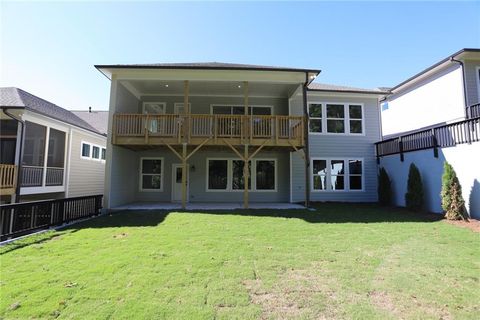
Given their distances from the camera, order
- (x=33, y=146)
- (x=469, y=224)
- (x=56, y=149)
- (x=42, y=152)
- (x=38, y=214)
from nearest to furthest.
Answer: (x=38, y=214)
(x=469, y=224)
(x=42, y=152)
(x=33, y=146)
(x=56, y=149)

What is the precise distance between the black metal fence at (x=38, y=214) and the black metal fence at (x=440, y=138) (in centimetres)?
1301

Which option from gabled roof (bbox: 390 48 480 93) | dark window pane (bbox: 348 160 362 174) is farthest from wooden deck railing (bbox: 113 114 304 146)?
gabled roof (bbox: 390 48 480 93)

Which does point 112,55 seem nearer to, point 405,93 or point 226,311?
point 226,311

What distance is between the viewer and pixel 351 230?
7.47 metres

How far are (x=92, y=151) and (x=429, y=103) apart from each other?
18.1 meters

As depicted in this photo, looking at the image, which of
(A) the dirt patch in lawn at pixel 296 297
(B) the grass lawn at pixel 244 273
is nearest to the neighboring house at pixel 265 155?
(B) the grass lawn at pixel 244 273

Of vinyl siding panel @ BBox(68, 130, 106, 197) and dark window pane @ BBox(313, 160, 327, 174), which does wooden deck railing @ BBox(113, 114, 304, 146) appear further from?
vinyl siding panel @ BBox(68, 130, 106, 197)

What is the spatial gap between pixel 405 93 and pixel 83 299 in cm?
1784

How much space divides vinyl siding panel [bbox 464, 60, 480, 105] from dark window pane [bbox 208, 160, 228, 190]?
1123 centimetres

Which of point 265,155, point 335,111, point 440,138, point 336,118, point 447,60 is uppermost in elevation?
point 447,60

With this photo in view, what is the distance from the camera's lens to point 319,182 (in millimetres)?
13945

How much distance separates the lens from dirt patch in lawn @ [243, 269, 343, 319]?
3.12 m

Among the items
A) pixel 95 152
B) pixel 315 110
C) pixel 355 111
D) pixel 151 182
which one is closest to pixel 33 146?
pixel 95 152

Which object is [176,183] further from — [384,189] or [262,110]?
[384,189]
